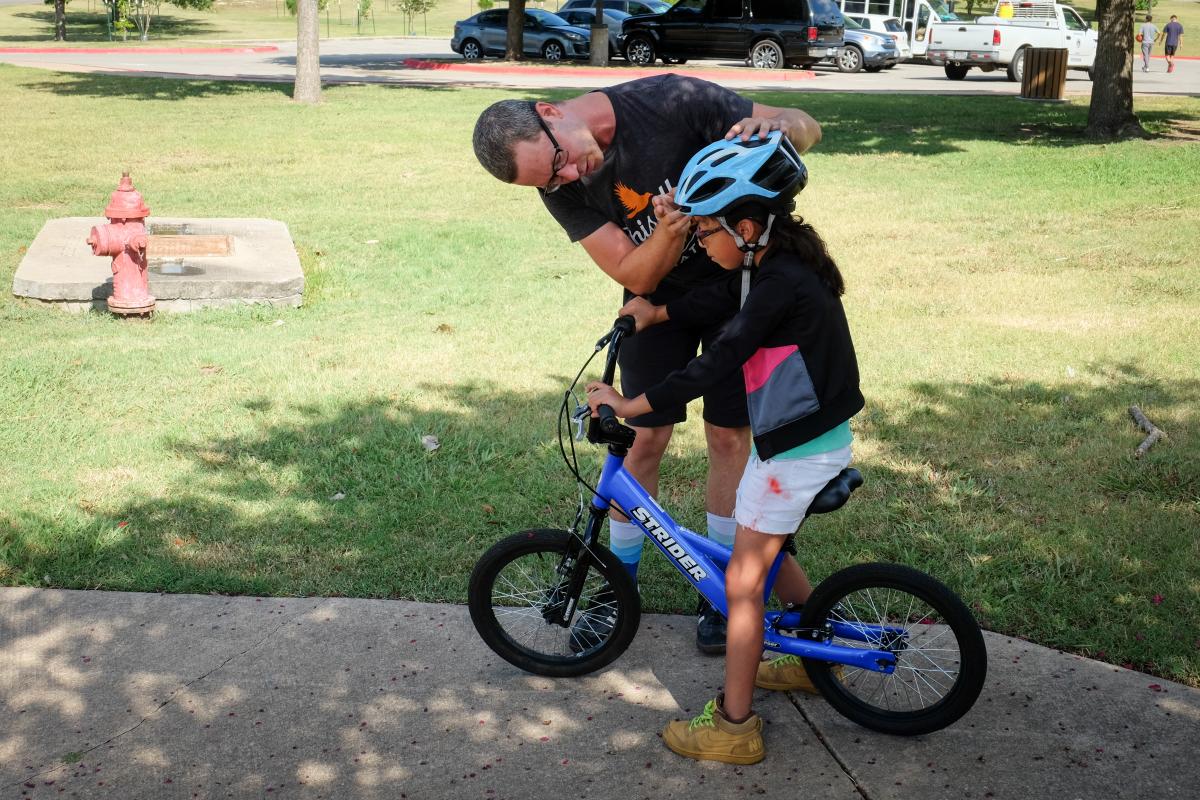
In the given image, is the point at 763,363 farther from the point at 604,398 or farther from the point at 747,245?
the point at 604,398

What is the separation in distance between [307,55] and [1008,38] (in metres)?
14.9

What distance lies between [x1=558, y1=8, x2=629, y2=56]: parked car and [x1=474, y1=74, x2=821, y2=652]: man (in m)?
28.2

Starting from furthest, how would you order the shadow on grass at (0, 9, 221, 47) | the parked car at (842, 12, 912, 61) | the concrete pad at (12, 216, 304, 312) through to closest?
the shadow on grass at (0, 9, 221, 47)
the parked car at (842, 12, 912, 61)
the concrete pad at (12, 216, 304, 312)

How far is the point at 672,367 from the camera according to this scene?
3732 millimetres

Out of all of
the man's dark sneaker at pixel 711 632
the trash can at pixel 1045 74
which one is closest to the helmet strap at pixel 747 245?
the man's dark sneaker at pixel 711 632

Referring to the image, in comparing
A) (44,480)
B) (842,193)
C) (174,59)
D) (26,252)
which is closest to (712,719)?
(44,480)

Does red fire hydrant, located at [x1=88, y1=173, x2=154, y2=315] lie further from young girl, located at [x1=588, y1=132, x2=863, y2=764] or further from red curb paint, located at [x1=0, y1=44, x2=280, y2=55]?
red curb paint, located at [x1=0, y1=44, x2=280, y2=55]

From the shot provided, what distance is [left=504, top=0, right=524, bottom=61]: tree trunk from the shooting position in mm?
29109

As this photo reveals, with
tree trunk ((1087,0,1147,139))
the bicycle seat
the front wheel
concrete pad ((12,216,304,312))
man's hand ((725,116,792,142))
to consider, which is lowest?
concrete pad ((12,216,304,312))

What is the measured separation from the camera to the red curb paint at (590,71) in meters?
25.5

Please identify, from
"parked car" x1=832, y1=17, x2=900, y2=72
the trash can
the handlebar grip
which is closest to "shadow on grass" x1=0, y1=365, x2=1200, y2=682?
the handlebar grip

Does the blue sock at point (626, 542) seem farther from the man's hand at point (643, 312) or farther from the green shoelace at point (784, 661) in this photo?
the man's hand at point (643, 312)

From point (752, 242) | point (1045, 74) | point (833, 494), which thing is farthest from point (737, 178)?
point (1045, 74)

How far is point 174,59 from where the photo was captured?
3092 centimetres
